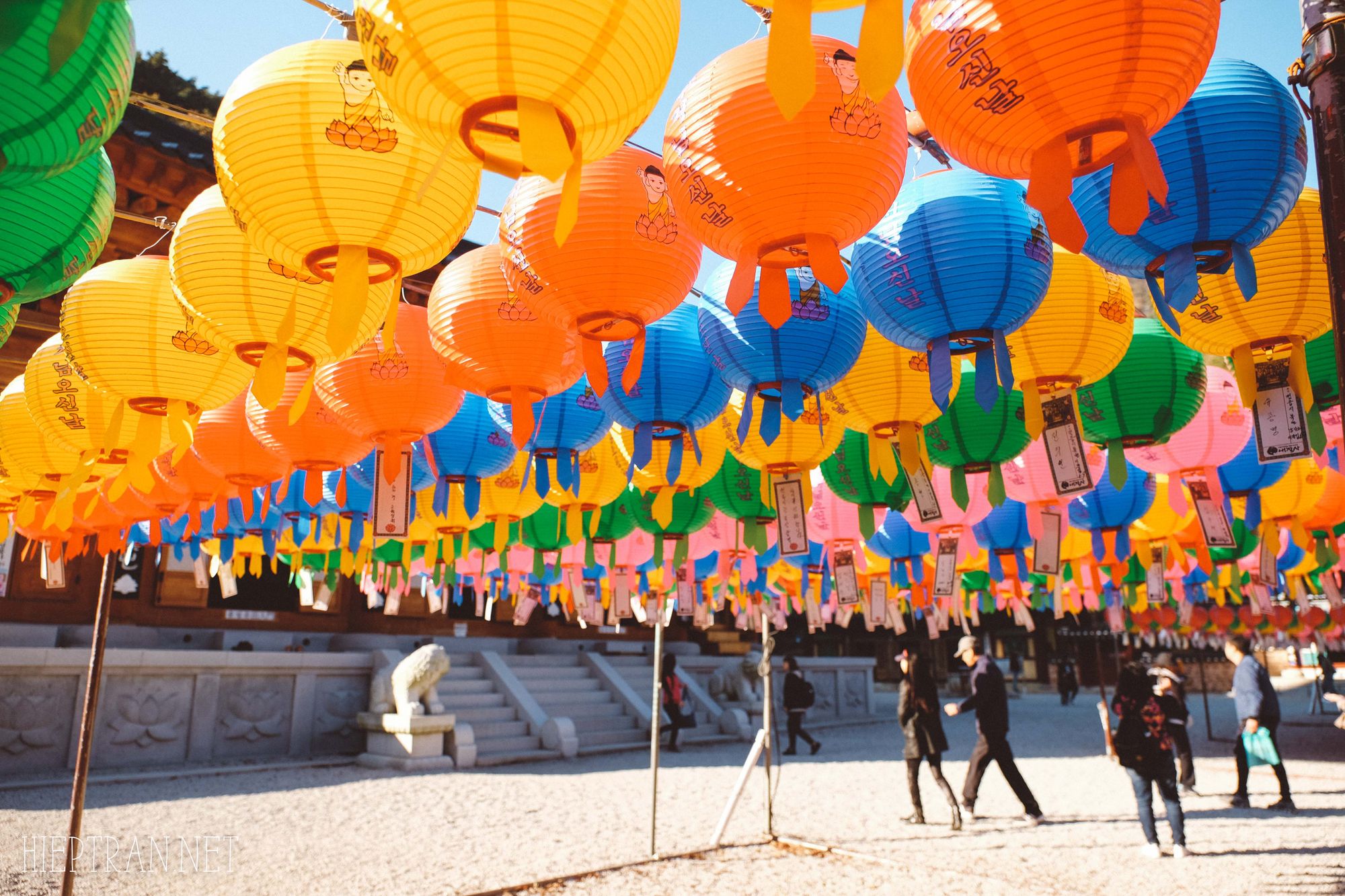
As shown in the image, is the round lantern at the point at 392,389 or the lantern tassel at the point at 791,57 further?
the round lantern at the point at 392,389

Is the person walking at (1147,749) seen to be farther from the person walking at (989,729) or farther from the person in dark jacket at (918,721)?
the person in dark jacket at (918,721)

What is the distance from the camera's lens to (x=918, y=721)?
24.1ft

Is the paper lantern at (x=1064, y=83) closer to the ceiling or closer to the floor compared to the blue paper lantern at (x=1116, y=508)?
Answer: closer to the ceiling

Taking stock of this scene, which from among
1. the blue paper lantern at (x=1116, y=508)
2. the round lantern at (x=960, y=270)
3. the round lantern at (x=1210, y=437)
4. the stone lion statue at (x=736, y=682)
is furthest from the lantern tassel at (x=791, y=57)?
the stone lion statue at (x=736, y=682)

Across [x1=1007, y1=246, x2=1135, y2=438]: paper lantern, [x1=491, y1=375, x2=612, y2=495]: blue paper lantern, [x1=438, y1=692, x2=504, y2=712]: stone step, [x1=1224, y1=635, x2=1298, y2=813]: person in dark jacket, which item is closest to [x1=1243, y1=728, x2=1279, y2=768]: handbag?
[x1=1224, y1=635, x2=1298, y2=813]: person in dark jacket

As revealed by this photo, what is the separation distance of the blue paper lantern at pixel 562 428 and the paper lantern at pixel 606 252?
5.05 ft

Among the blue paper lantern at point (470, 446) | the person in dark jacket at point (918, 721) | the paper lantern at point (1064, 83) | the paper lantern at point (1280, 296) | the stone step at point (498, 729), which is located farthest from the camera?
the stone step at point (498, 729)

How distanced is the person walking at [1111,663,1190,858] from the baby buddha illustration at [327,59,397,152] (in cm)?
604

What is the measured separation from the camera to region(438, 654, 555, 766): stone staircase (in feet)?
38.7

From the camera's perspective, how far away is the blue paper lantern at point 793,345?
294cm

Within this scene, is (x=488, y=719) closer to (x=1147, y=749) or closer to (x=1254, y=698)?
(x=1147, y=749)

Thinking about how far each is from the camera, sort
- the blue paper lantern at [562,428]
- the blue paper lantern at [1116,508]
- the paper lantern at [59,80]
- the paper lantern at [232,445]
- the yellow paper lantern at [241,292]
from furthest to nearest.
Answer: the blue paper lantern at [1116,508] < the paper lantern at [232,445] < the blue paper lantern at [562,428] < the yellow paper lantern at [241,292] < the paper lantern at [59,80]

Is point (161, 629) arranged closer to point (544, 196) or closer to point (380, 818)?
point (380, 818)

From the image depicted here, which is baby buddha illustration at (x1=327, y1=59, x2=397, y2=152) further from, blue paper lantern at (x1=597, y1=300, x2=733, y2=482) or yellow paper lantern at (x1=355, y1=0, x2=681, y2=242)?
blue paper lantern at (x1=597, y1=300, x2=733, y2=482)
